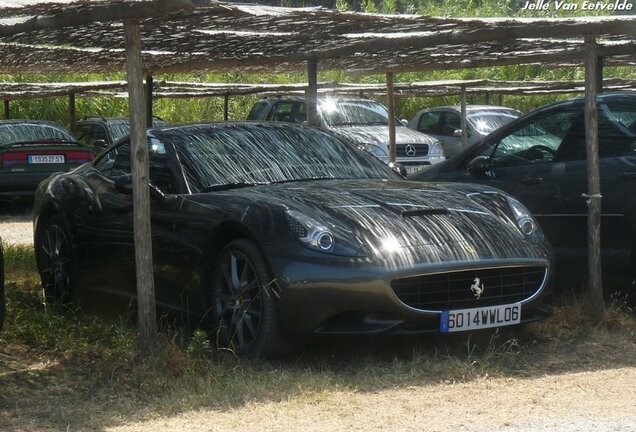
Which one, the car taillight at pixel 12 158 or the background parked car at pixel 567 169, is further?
the car taillight at pixel 12 158

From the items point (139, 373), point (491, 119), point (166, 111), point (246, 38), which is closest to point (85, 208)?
point (246, 38)

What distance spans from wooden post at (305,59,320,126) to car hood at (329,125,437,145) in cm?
727

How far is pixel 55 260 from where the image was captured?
9438mm

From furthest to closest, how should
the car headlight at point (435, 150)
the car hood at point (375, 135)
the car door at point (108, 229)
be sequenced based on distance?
1. the car headlight at point (435, 150)
2. the car hood at point (375, 135)
3. the car door at point (108, 229)

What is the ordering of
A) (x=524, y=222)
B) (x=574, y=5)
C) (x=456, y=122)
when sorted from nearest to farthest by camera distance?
(x=524, y=222) → (x=456, y=122) → (x=574, y=5)

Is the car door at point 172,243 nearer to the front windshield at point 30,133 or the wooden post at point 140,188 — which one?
the wooden post at point 140,188

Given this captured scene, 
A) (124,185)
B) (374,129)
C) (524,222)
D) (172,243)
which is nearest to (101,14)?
(124,185)

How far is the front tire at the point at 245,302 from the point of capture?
6.98 meters

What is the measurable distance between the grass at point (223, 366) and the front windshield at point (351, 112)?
37.9ft

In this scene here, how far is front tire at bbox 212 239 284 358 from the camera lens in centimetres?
698

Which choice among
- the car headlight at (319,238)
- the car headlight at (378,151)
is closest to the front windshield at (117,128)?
the car headlight at (378,151)

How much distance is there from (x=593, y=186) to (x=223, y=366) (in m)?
2.99

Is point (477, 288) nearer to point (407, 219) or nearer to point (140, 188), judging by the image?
point (407, 219)

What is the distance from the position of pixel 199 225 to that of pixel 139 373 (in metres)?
1.23
